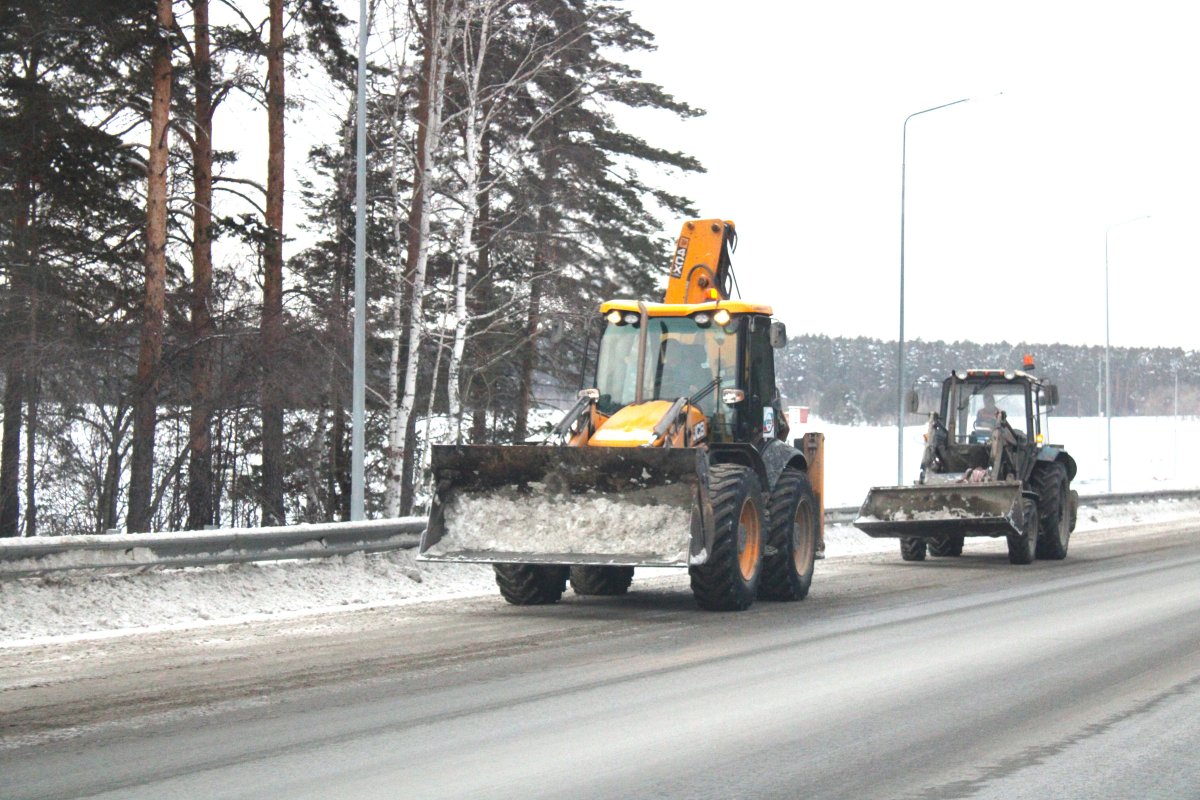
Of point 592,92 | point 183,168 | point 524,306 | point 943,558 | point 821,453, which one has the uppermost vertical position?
point 592,92

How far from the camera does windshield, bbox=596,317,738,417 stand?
13.2 metres

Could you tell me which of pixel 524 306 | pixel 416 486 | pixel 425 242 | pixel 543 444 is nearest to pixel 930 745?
pixel 543 444

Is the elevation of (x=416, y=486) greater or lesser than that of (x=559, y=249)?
lesser

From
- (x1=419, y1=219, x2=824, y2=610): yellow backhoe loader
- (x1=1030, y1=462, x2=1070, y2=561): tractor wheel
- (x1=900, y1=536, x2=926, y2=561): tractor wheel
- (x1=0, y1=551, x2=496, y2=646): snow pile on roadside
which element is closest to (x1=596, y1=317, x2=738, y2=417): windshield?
(x1=419, y1=219, x2=824, y2=610): yellow backhoe loader

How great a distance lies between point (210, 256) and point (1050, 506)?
1355 cm

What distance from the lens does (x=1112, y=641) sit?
429 inches

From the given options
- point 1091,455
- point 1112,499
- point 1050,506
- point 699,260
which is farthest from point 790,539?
point 1091,455

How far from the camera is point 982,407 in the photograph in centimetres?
2050

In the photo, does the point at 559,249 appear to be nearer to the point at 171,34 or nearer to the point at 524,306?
the point at 524,306

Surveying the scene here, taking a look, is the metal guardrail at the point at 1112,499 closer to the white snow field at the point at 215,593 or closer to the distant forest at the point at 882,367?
the white snow field at the point at 215,593

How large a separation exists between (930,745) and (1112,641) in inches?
179

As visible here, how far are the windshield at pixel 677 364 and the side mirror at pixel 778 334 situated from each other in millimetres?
403

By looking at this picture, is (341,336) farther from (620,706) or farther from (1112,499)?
(1112,499)

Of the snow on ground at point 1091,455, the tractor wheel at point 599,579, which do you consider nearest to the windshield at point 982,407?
the tractor wheel at point 599,579
